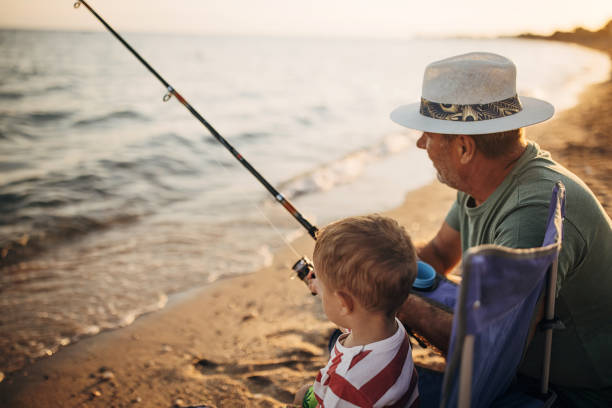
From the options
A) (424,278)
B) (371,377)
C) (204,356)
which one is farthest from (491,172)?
(204,356)

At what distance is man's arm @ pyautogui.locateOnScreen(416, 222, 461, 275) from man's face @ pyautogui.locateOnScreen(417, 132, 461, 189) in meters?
0.61

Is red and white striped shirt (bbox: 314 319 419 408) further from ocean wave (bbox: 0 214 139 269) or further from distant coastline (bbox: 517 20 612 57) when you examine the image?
distant coastline (bbox: 517 20 612 57)

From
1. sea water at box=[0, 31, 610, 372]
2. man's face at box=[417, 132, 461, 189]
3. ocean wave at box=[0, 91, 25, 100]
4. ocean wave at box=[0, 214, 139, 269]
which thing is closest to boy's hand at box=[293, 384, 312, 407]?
man's face at box=[417, 132, 461, 189]

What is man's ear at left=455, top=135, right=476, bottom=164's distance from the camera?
1849 millimetres

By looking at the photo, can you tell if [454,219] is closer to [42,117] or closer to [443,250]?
[443,250]

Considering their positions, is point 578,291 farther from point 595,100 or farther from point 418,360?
point 595,100

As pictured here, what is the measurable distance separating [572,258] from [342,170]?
6.65 meters

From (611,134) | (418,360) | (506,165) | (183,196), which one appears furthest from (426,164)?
(506,165)

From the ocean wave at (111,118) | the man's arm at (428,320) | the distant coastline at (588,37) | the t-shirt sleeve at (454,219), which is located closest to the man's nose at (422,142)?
the t-shirt sleeve at (454,219)

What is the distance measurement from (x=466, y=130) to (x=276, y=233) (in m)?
3.64

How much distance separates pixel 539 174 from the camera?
170cm

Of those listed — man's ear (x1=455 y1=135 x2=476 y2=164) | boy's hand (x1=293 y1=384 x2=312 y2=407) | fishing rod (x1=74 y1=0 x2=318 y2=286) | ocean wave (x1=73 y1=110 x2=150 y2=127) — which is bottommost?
ocean wave (x1=73 y1=110 x2=150 y2=127)

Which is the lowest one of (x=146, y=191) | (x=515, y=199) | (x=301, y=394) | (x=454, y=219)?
(x=146, y=191)

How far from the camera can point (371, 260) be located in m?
1.33
